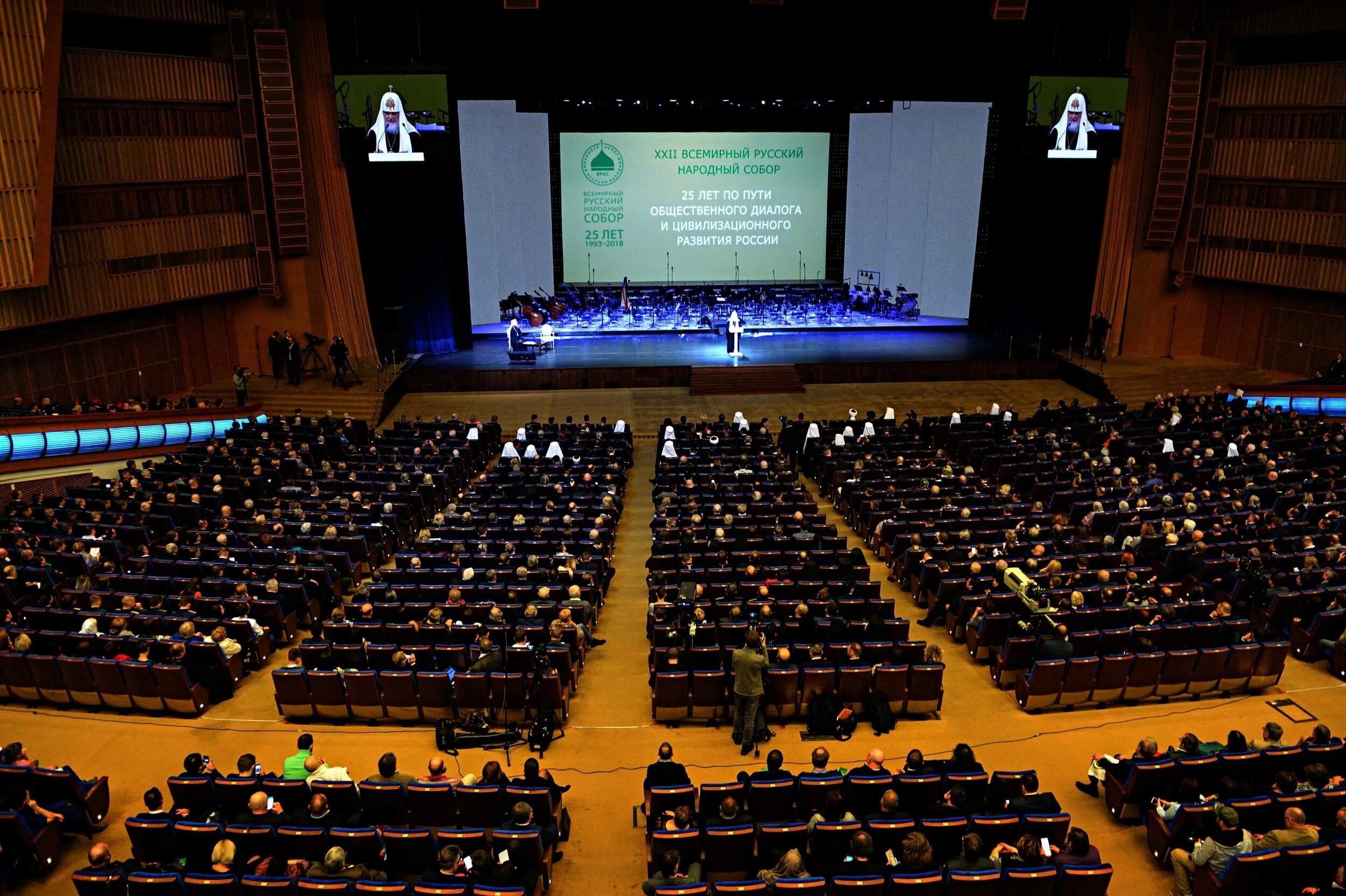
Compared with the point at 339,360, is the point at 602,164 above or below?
above

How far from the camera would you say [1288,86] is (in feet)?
75.7

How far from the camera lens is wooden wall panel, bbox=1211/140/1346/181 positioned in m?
22.4

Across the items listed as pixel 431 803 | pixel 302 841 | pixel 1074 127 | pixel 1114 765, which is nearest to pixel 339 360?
pixel 431 803

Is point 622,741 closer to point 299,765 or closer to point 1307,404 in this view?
point 299,765

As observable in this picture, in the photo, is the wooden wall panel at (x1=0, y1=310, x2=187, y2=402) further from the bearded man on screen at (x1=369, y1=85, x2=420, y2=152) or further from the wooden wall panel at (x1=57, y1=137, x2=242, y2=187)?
the bearded man on screen at (x1=369, y1=85, x2=420, y2=152)

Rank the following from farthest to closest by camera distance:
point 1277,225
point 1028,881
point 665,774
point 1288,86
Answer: point 1277,225 → point 1288,86 → point 665,774 → point 1028,881

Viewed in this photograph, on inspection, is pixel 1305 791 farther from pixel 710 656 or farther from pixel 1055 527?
pixel 1055 527

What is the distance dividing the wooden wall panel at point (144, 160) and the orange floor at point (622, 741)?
46.7 feet

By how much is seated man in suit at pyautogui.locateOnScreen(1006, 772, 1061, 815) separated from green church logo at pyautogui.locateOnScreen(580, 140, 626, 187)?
899 inches

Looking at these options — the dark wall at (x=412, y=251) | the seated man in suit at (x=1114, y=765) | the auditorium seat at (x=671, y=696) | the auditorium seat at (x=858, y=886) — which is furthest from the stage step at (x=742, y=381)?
the auditorium seat at (x=858, y=886)

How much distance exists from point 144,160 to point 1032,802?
22.3m

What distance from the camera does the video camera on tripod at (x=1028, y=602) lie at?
33.2 feet

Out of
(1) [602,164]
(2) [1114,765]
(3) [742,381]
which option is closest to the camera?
(2) [1114,765]

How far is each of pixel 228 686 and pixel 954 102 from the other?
81.8 ft
